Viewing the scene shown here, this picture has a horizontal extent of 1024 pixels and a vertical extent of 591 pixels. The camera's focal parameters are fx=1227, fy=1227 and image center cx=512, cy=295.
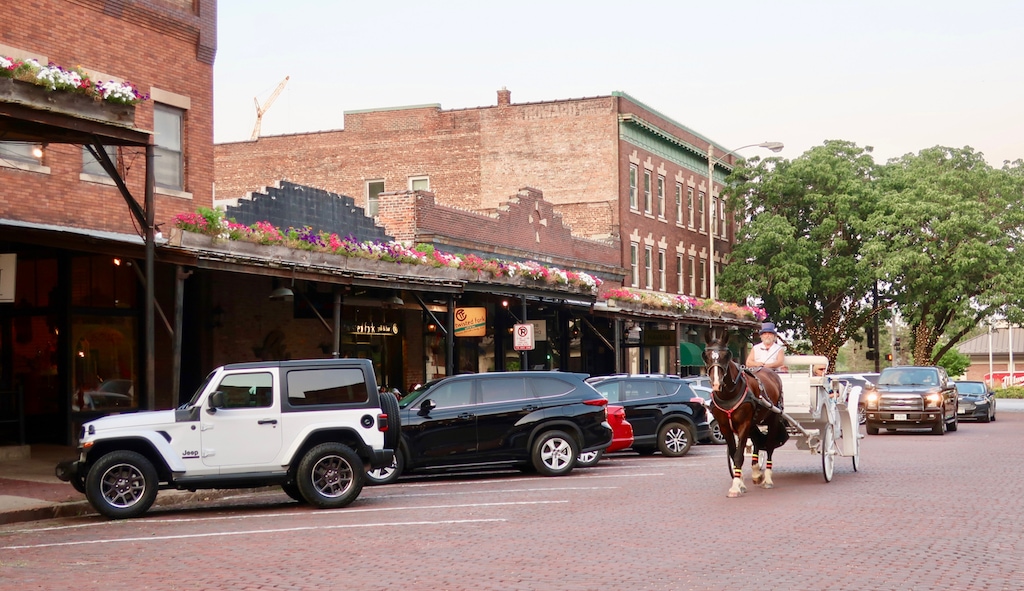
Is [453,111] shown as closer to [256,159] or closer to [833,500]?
[256,159]

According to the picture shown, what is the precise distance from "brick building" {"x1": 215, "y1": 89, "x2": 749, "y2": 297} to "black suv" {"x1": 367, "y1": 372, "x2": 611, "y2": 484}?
96.9 feet

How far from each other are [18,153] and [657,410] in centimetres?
1293

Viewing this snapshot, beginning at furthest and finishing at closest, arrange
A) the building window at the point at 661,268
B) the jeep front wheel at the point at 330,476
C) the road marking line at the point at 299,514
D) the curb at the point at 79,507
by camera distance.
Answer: the building window at the point at 661,268
the jeep front wheel at the point at 330,476
the curb at the point at 79,507
the road marking line at the point at 299,514

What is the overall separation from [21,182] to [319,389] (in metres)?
9.05

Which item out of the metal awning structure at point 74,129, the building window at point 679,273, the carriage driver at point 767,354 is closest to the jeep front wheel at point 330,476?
the metal awning structure at point 74,129

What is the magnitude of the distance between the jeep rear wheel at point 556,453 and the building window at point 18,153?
10.2 m

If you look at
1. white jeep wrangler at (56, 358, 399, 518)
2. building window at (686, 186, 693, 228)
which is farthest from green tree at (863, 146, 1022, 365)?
white jeep wrangler at (56, 358, 399, 518)

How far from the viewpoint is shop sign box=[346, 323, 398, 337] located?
3020 centimetres

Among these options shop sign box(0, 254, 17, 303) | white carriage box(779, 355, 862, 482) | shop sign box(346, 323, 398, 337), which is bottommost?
white carriage box(779, 355, 862, 482)

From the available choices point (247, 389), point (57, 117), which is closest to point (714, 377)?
point (247, 389)

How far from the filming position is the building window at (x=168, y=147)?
25100 mm

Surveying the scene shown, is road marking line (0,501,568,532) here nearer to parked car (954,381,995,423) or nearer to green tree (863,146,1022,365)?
parked car (954,381,995,423)

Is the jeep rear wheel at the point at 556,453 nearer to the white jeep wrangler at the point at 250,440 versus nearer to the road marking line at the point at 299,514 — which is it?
the road marking line at the point at 299,514

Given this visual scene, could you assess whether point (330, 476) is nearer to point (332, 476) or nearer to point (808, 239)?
point (332, 476)
